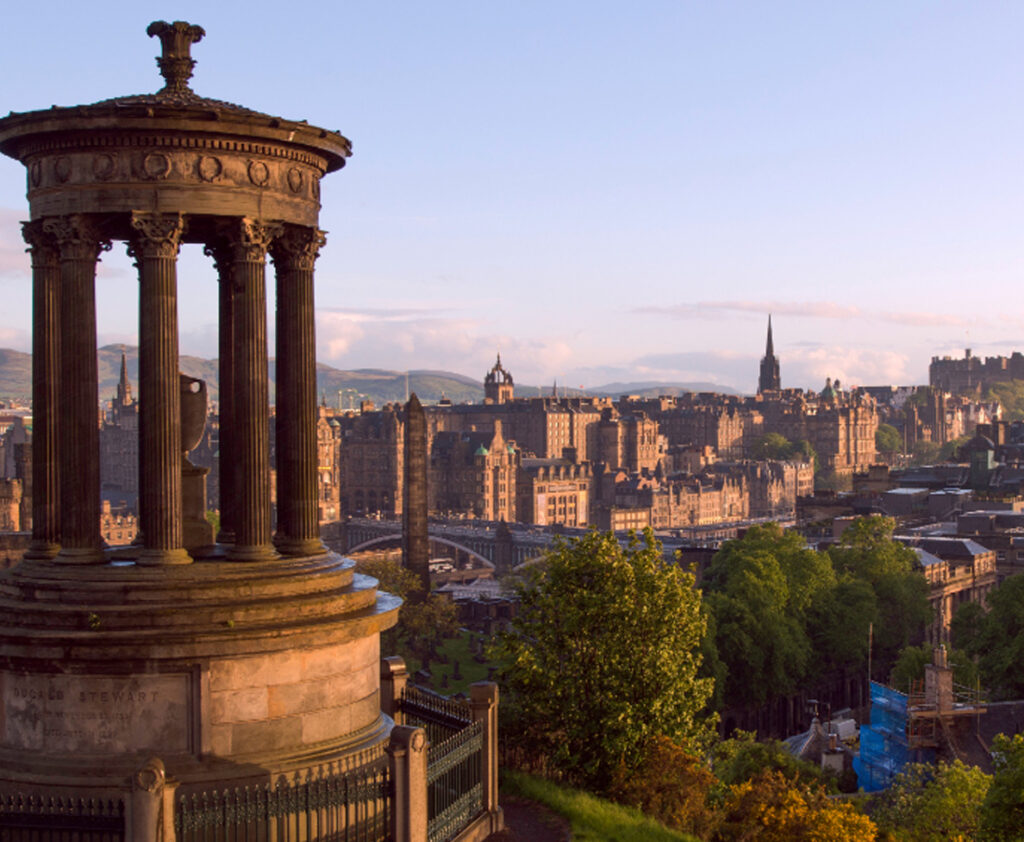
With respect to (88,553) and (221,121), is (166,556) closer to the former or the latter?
(88,553)

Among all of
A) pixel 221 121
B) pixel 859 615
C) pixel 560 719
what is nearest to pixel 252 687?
pixel 221 121

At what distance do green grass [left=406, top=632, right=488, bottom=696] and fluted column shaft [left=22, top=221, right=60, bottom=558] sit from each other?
2392 inches

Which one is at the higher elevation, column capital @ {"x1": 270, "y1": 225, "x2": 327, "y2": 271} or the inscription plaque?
column capital @ {"x1": 270, "y1": 225, "x2": 327, "y2": 271}

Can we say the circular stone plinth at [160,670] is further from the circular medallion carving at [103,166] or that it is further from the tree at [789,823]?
the tree at [789,823]

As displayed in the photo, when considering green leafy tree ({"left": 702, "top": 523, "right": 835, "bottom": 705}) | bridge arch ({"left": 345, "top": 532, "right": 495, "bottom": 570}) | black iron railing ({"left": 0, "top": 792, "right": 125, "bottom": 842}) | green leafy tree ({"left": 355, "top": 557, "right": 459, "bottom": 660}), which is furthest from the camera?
bridge arch ({"left": 345, "top": 532, "right": 495, "bottom": 570})

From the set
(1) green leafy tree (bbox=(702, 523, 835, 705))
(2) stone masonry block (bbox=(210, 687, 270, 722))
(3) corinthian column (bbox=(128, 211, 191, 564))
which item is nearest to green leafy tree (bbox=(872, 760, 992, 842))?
(2) stone masonry block (bbox=(210, 687, 270, 722))

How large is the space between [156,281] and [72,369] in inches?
69.4

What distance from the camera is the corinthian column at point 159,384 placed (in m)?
19.9

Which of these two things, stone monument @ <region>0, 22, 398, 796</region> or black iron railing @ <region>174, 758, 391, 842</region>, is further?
stone monument @ <region>0, 22, 398, 796</region>

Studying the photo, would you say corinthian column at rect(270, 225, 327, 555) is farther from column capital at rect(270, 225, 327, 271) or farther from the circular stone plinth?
the circular stone plinth

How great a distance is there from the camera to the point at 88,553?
2014 centimetres

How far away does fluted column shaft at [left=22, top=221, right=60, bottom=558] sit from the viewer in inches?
809

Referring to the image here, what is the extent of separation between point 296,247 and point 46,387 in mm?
4178

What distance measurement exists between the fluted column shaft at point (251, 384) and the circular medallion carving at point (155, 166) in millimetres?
1278
